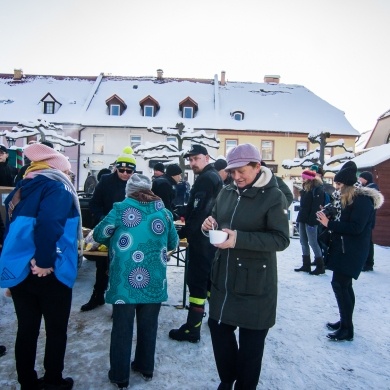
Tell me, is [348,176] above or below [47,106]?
below

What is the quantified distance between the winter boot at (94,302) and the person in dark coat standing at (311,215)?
4162 millimetres

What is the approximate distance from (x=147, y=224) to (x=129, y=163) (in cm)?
178

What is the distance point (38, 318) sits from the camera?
2578mm

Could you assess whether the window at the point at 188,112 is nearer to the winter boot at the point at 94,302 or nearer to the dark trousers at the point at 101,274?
the dark trousers at the point at 101,274

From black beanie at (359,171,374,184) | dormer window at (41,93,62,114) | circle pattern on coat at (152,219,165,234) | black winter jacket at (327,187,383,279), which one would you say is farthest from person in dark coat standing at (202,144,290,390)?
dormer window at (41,93,62,114)

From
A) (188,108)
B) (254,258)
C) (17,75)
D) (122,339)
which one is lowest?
(122,339)

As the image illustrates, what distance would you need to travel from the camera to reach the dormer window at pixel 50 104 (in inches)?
1168

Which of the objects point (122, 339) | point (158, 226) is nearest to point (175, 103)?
point (158, 226)

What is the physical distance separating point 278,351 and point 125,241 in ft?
6.81

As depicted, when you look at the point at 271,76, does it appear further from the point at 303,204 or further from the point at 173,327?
the point at 173,327

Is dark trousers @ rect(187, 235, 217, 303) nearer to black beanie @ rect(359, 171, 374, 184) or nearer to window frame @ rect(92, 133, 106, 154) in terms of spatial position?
black beanie @ rect(359, 171, 374, 184)

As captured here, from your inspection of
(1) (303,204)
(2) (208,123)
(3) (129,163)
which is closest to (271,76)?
(2) (208,123)

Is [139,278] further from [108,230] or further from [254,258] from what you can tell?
[254,258]

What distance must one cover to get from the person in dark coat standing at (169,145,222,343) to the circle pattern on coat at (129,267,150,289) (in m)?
1.07
